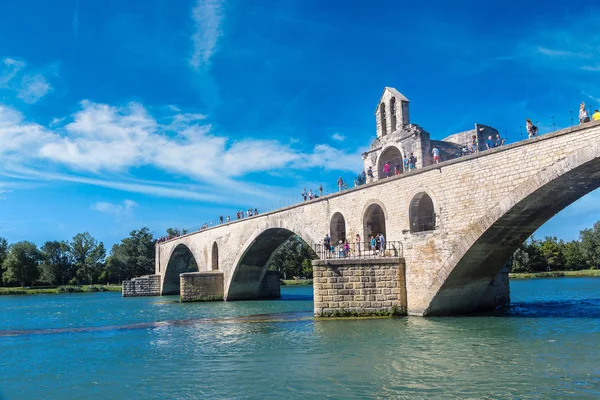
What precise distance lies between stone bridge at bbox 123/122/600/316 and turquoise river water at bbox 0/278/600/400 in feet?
4.79

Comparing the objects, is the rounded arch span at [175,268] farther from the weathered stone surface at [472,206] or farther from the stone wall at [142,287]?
the weathered stone surface at [472,206]

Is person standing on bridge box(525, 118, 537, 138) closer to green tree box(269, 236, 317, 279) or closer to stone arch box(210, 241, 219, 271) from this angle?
stone arch box(210, 241, 219, 271)

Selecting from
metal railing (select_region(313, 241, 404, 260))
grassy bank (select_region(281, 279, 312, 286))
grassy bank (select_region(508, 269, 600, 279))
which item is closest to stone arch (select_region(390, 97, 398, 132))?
metal railing (select_region(313, 241, 404, 260))

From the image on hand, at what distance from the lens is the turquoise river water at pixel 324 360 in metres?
9.93

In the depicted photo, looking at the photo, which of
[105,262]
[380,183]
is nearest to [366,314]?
[380,183]

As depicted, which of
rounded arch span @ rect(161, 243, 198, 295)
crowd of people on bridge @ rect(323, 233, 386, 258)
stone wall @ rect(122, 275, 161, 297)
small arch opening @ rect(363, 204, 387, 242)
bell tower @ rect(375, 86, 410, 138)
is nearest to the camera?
crowd of people on bridge @ rect(323, 233, 386, 258)

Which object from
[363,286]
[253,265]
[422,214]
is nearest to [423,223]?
[422,214]

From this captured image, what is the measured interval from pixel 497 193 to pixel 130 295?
43.5 metres

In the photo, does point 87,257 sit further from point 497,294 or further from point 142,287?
point 497,294

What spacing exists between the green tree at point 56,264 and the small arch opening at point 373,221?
220 ft

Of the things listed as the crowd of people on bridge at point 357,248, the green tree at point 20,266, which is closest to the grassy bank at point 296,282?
the green tree at point 20,266

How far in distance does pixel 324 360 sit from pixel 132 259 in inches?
2854

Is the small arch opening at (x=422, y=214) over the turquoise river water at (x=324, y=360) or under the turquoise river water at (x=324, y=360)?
over

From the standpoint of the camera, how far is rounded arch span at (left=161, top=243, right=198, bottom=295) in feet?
175
